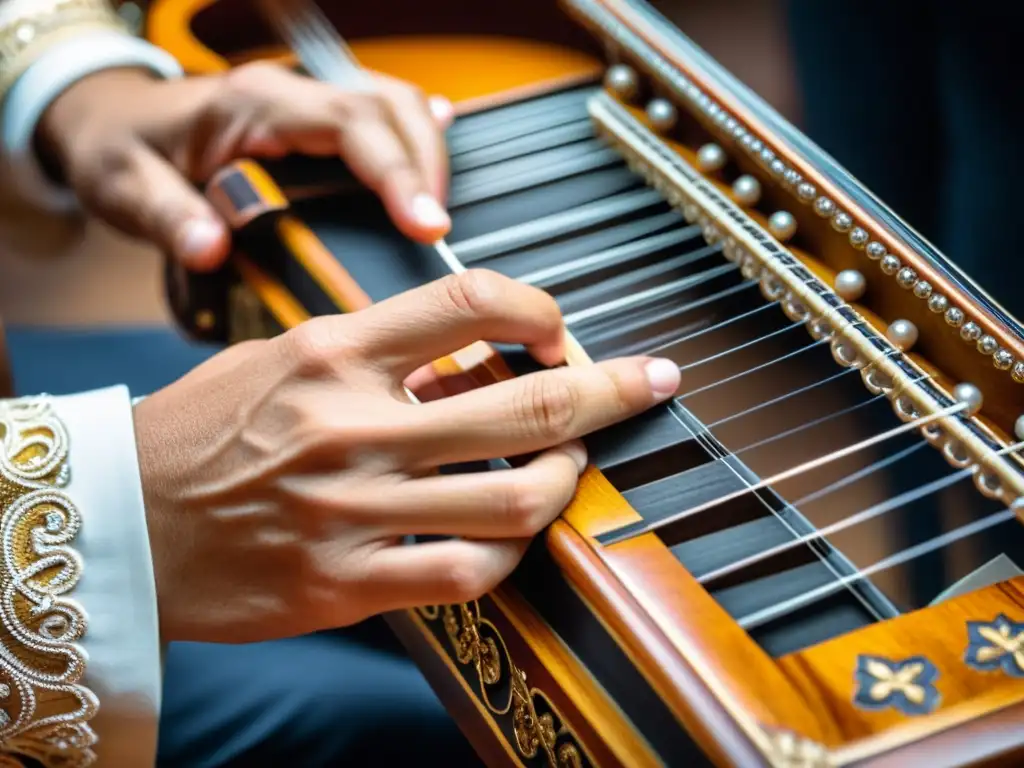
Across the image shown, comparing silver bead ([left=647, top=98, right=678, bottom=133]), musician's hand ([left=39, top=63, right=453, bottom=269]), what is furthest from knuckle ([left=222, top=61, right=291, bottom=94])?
silver bead ([left=647, top=98, right=678, bottom=133])

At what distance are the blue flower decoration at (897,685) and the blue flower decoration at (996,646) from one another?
27mm

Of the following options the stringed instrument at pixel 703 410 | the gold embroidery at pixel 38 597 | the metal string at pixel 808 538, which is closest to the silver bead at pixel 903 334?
the stringed instrument at pixel 703 410

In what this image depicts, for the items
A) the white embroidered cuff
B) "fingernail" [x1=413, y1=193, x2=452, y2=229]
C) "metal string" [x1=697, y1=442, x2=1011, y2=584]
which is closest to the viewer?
"metal string" [x1=697, y1=442, x2=1011, y2=584]

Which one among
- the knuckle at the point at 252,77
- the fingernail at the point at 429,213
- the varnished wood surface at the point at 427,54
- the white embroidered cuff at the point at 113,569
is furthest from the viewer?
the varnished wood surface at the point at 427,54

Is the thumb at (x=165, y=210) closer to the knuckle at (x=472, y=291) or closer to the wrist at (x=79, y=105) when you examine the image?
the wrist at (x=79, y=105)

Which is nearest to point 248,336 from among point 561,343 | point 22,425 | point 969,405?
point 22,425

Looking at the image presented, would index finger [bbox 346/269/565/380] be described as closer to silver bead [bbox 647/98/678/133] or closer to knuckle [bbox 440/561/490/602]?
knuckle [bbox 440/561/490/602]

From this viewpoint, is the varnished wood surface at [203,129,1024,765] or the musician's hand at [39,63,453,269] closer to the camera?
the varnished wood surface at [203,129,1024,765]

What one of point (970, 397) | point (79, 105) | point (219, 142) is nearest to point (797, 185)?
point (970, 397)

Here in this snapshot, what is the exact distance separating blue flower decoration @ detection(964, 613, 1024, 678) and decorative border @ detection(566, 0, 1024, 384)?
0.17m

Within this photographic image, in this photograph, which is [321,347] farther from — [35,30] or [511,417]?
[35,30]

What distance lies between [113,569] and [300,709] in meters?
0.23

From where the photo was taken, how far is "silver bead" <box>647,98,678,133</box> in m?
0.94

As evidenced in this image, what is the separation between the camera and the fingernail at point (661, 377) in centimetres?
67
